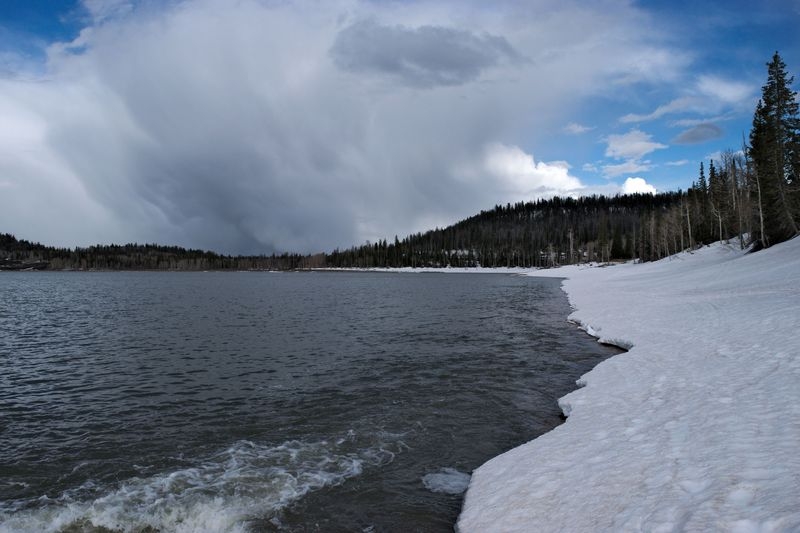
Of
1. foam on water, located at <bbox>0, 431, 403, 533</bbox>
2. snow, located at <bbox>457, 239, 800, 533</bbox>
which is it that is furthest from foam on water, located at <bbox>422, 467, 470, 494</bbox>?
foam on water, located at <bbox>0, 431, 403, 533</bbox>

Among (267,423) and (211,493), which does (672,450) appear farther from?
(267,423)

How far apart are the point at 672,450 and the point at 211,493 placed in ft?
34.5

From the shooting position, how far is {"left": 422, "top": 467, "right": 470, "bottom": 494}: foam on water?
1114 cm

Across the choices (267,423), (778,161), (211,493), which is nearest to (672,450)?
(211,493)

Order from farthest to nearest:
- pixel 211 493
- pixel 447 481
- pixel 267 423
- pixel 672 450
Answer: pixel 267 423, pixel 447 481, pixel 211 493, pixel 672 450

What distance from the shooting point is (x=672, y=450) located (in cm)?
915

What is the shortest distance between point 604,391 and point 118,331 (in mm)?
38458

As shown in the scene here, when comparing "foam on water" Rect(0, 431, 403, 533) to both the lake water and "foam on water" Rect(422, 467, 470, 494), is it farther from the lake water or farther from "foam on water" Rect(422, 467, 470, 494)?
"foam on water" Rect(422, 467, 470, 494)

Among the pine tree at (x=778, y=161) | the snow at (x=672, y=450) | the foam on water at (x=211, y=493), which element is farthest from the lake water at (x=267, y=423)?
the pine tree at (x=778, y=161)

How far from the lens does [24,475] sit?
39.6 ft

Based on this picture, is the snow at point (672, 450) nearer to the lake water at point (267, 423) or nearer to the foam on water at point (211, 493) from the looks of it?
the lake water at point (267, 423)

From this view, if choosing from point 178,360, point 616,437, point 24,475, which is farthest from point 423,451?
point 178,360

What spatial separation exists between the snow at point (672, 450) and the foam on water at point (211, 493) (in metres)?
4.05

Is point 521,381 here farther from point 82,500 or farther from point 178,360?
point 178,360
